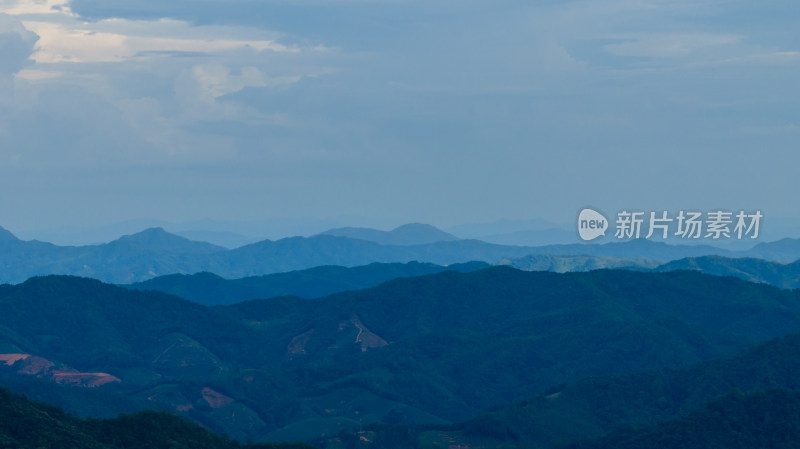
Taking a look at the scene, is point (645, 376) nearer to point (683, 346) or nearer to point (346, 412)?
point (683, 346)

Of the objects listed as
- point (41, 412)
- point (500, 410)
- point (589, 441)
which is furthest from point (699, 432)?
point (41, 412)

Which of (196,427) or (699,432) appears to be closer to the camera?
(196,427)

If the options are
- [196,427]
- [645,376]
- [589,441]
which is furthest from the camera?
[645,376]

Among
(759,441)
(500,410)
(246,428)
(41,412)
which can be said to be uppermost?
(41,412)

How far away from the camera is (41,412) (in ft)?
281

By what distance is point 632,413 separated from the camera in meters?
146

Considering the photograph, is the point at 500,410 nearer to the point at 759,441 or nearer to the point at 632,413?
the point at 632,413

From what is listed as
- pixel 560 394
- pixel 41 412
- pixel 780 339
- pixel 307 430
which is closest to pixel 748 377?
pixel 780 339

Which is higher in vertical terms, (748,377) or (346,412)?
(748,377)

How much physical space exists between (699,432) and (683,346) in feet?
313

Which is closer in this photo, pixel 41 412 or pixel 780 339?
pixel 41 412

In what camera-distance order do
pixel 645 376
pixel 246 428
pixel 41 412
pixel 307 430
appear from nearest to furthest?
pixel 41 412 < pixel 645 376 < pixel 307 430 < pixel 246 428

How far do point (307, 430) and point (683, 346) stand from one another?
7700 centimetres

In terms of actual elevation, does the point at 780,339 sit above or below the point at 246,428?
above
